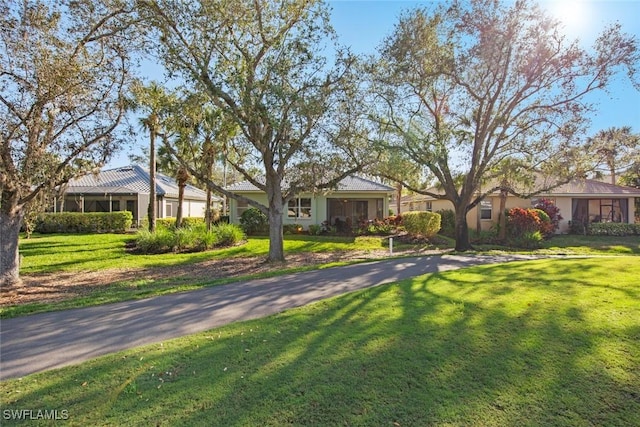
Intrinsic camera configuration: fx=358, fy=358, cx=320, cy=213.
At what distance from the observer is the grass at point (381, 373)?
3.21 metres

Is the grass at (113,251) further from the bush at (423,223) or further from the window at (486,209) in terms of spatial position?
the window at (486,209)

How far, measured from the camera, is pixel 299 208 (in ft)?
85.9

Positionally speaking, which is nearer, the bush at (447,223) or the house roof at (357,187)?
the bush at (447,223)

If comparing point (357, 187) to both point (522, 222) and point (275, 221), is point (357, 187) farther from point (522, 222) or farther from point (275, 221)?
point (275, 221)

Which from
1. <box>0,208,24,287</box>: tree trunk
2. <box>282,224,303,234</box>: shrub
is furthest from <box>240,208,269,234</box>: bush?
<box>0,208,24,287</box>: tree trunk

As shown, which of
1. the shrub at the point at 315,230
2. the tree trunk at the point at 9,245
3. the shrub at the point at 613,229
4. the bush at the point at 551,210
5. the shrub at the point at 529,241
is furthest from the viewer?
the shrub at the point at 315,230

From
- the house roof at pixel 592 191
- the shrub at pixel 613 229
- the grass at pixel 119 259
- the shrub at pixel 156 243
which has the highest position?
the house roof at pixel 592 191

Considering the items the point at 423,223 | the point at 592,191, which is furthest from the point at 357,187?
the point at 592,191

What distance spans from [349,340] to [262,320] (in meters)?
1.72

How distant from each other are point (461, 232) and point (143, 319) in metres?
15.1

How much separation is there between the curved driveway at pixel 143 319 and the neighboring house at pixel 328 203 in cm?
1573

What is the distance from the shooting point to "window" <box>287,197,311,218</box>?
26.1 meters

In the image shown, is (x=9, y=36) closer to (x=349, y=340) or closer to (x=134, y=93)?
(x=134, y=93)

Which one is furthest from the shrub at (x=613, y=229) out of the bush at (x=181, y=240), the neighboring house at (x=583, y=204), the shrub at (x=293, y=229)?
the bush at (x=181, y=240)
